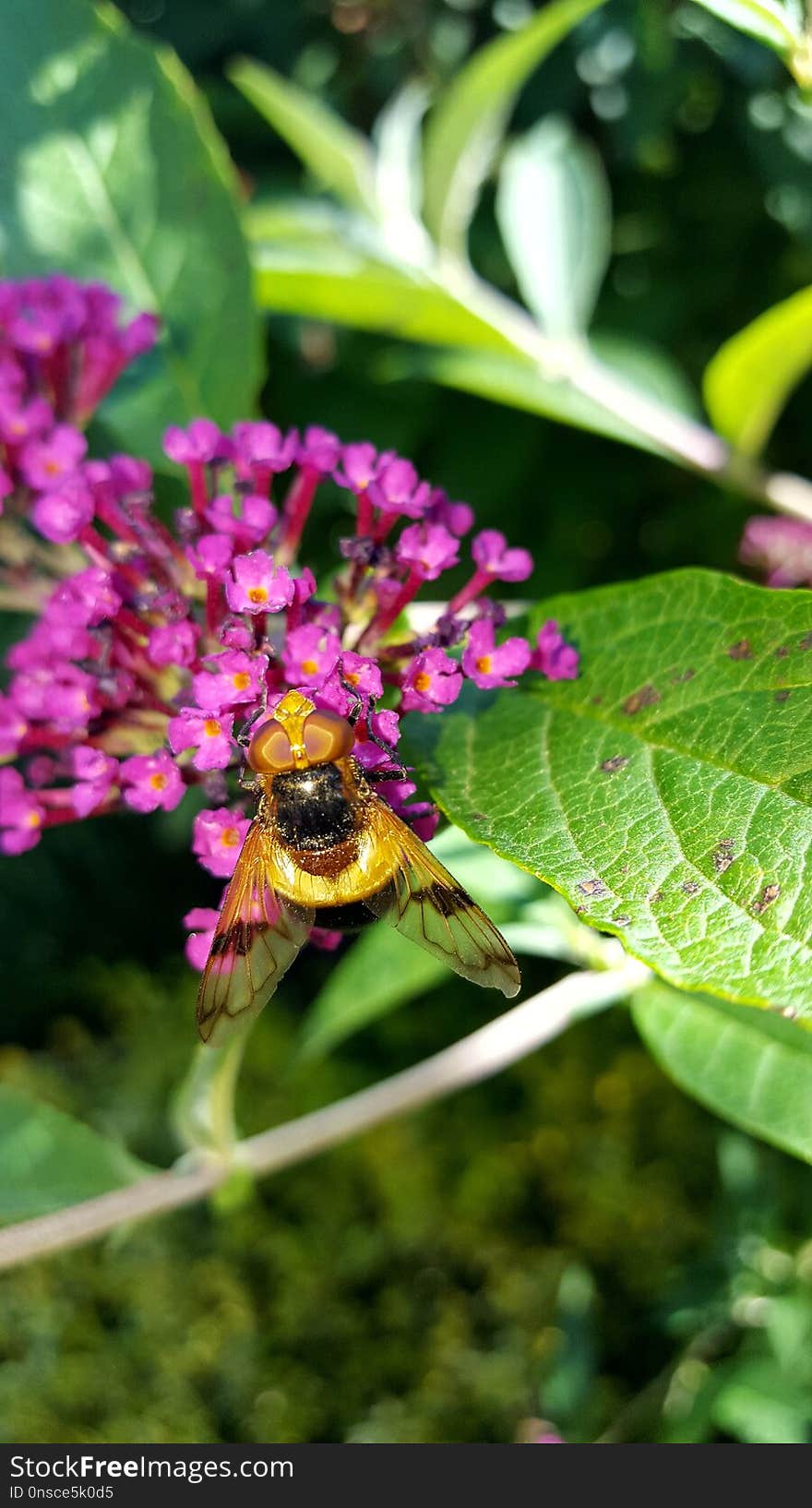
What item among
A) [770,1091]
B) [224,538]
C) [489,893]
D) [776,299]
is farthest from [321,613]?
[776,299]

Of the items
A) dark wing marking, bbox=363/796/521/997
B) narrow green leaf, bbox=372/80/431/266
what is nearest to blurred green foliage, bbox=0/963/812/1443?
dark wing marking, bbox=363/796/521/997

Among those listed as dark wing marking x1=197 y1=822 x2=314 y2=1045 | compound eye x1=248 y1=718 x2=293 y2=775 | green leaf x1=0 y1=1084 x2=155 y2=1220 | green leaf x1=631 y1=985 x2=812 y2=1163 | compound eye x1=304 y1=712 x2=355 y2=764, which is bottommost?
green leaf x1=0 y1=1084 x2=155 y2=1220

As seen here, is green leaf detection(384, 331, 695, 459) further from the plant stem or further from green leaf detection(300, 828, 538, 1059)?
the plant stem

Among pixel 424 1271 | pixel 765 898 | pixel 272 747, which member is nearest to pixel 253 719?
pixel 272 747

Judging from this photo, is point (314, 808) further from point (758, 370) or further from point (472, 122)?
point (472, 122)

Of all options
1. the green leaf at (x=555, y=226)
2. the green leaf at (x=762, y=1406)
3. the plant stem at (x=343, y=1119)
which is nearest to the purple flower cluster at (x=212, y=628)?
the plant stem at (x=343, y=1119)

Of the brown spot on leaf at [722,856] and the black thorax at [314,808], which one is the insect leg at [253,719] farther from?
the brown spot on leaf at [722,856]
